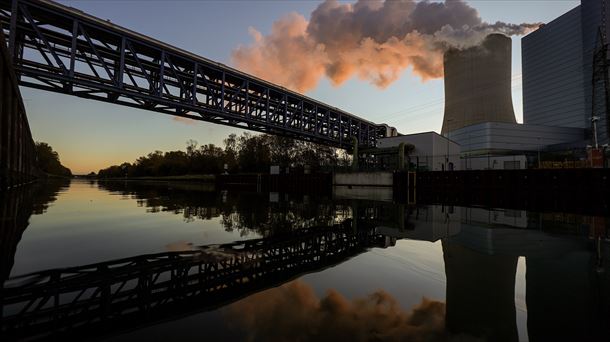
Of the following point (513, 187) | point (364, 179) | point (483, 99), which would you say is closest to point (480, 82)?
point (483, 99)

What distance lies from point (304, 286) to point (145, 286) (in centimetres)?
190

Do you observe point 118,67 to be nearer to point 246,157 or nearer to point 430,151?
point 430,151

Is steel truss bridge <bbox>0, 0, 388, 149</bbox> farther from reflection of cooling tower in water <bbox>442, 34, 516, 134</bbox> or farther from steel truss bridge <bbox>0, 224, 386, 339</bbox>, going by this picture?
reflection of cooling tower in water <bbox>442, 34, 516, 134</bbox>

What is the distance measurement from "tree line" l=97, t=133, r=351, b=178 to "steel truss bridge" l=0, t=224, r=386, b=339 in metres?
31.5

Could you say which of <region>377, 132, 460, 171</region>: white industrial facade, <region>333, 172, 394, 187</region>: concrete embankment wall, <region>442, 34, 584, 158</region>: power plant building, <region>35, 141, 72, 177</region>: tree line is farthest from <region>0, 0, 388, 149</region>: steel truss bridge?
<region>35, 141, 72, 177</region>: tree line

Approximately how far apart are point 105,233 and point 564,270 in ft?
29.0

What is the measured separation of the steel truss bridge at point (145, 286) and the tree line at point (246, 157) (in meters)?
31.5

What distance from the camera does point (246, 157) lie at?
70438mm

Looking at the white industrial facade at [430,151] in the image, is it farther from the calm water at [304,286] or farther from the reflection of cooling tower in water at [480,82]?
the reflection of cooling tower in water at [480,82]

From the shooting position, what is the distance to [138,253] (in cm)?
504

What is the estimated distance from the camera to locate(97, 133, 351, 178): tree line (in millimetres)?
64312

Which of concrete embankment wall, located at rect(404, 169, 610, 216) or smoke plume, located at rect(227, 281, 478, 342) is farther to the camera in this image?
concrete embankment wall, located at rect(404, 169, 610, 216)

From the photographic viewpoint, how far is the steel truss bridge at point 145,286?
2.59 metres

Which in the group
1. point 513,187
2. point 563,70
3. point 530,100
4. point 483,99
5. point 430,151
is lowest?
point 513,187
